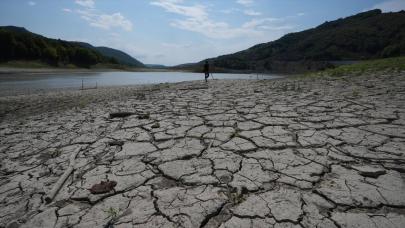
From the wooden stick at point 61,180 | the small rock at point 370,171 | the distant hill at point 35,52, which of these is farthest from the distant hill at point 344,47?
the wooden stick at point 61,180

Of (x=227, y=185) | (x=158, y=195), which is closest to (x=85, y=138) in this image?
(x=158, y=195)

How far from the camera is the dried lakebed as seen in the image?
1.74 meters

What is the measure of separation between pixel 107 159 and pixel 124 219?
117cm

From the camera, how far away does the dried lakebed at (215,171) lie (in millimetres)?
1736

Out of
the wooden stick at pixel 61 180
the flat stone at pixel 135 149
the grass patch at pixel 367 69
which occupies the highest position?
the grass patch at pixel 367 69

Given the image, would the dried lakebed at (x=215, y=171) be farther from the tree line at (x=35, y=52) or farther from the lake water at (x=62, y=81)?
the tree line at (x=35, y=52)

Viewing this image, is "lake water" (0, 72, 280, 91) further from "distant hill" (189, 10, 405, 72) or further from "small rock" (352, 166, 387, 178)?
"distant hill" (189, 10, 405, 72)

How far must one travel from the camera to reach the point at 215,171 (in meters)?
2.33

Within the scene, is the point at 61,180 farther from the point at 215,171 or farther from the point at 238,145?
the point at 238,145

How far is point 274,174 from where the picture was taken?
2217mm

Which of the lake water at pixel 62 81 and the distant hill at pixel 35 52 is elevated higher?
the distant hill at pixel 35 52

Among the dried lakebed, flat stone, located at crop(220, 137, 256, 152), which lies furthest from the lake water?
flat stone, located at crop(220, 137, 256, 152)

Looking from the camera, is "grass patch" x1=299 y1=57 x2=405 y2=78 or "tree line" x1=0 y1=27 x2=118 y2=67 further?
"tree line" x1=0 y1=27 x2=118 y2=67

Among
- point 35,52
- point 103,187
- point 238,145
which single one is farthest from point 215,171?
point 35,52
